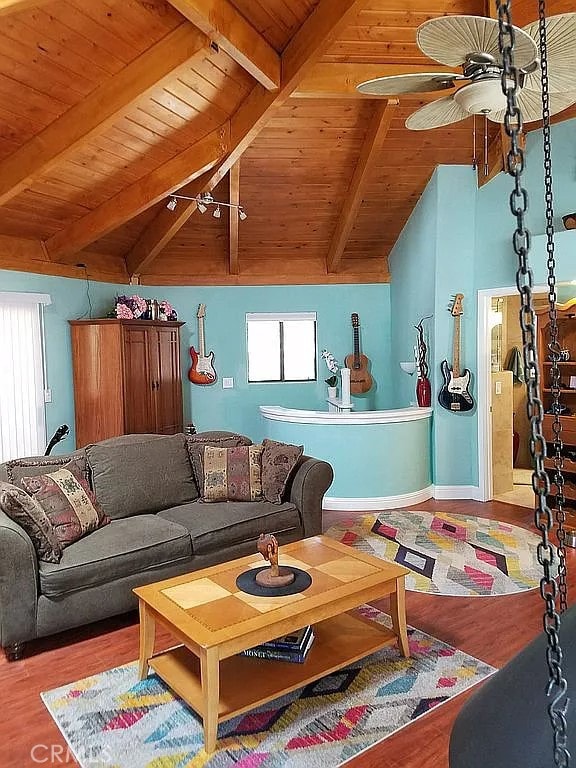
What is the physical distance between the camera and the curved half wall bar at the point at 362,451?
5.57m

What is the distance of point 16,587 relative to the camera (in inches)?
118

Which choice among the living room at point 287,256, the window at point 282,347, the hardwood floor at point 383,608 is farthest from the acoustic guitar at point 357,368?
the hardwood floor at point 383,608

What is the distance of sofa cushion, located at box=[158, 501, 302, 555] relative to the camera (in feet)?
12.0

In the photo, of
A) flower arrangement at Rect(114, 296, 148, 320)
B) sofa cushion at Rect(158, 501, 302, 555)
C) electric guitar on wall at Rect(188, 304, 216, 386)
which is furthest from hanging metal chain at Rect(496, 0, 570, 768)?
electric guitar on wall at Rect(188, 304, 216, 386)

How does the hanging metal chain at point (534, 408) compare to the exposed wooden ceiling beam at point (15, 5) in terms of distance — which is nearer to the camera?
the hanging metal chain at point (534, 408)

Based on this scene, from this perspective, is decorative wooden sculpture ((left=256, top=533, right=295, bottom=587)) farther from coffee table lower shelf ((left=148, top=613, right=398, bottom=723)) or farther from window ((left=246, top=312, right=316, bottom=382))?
window ((left=246, top=312, right=316, bottom=382))

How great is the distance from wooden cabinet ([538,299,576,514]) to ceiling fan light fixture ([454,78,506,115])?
292cm

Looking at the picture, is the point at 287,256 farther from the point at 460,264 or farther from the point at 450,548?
the point at 450,548

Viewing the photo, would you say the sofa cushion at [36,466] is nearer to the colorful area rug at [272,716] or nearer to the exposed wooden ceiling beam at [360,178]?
the colorful area rug at [272,716]

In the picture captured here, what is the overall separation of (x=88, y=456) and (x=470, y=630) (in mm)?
2532

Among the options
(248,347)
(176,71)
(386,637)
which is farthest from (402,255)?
(386,637)

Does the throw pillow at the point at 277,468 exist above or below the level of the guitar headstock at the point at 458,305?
below

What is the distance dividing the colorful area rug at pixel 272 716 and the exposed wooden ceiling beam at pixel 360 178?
153 inches

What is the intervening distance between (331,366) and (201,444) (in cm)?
302
